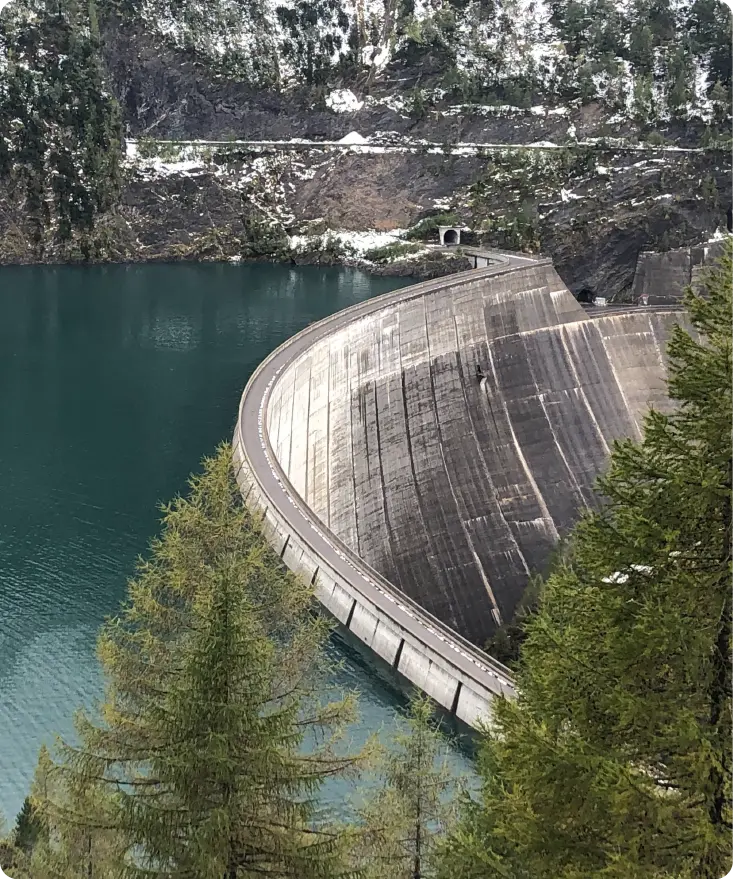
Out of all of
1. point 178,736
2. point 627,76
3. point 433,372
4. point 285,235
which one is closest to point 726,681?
point 178,736

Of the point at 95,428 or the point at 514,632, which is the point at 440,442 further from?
the point at 95,428

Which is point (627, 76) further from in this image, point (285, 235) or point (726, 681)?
point (726, 681)

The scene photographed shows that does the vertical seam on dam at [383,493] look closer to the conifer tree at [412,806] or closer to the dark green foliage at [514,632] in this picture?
the dark green foliage at [514,632]

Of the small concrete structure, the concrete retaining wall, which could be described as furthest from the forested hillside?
the concrete retaining wall

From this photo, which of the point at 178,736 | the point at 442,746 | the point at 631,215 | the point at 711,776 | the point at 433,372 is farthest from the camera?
the point at 631,215

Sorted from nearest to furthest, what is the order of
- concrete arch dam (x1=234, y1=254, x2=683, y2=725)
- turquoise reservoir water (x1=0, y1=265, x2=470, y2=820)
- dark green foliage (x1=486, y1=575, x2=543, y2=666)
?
turquoise reservoir water (x1=0, y1=265, x2=470, y2=820), dark green foliage (x1=486, y1=575, x2=543, y2=666), concrete arch dam (x1=234, y1=254, x2=683, y2=725)

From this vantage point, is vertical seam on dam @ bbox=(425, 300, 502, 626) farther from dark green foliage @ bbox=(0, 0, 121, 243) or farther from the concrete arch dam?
dark green foliage @ bbox=(0, 0, 121, 243)
